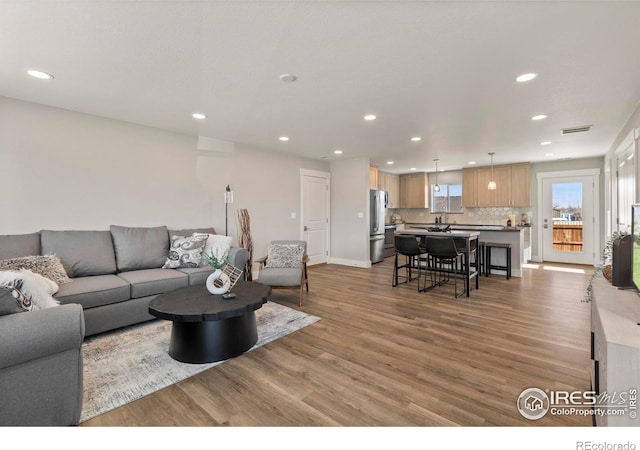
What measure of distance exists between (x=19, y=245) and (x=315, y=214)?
487 centimetres

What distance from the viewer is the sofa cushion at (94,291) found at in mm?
2676

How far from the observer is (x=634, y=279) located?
1.90 m

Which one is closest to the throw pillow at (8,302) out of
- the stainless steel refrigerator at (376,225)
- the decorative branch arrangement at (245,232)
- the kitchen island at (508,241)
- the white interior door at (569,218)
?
the decorative branch arrangement at (245,232)

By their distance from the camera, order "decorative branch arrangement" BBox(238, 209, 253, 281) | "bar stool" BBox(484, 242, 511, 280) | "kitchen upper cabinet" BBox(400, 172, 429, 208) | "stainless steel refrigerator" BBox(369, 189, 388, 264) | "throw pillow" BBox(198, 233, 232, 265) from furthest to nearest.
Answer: "kitchen upper cabinet" BBox(400, 172, 429, 208) < "stainless steel refrigerator" BBox(369, 189, 388, 264) < "bar stool" BBox(484, 242, 511, 280) < "decorative branch arrangement" BBox(238, 209, 253, 281) < "throw pillow" BBox(198, 233, 232, 265)

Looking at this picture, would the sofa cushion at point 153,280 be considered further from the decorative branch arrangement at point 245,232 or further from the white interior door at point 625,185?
the white interior door at point 625,185

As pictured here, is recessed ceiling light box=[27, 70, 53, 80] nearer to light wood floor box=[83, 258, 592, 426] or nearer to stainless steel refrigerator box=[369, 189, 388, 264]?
light wood floor box=[83, 258, 592, 426]

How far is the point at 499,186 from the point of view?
7.52 meters

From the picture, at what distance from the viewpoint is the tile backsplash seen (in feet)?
24.7

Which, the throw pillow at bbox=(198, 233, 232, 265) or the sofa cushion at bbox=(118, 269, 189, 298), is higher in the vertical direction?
the throw pillow at bbox=(198, 233, 232, 265)

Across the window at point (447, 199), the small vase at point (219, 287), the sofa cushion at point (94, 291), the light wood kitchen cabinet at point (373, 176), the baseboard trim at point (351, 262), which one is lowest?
the baseboard trim at point (351, 262)

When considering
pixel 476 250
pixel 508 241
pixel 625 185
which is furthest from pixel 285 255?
pixel 625 185

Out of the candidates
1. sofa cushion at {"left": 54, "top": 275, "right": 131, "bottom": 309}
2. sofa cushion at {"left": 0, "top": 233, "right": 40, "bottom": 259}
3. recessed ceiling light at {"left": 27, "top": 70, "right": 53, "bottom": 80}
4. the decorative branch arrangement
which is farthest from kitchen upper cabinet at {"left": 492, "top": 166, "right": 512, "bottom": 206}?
sofa cushion at {"left": 0, "top": 233, "right": 40, "bottom": 259}

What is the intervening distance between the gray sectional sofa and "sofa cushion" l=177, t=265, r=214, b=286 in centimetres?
1

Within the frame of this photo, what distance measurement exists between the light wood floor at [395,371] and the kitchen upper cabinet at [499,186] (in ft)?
13.1
